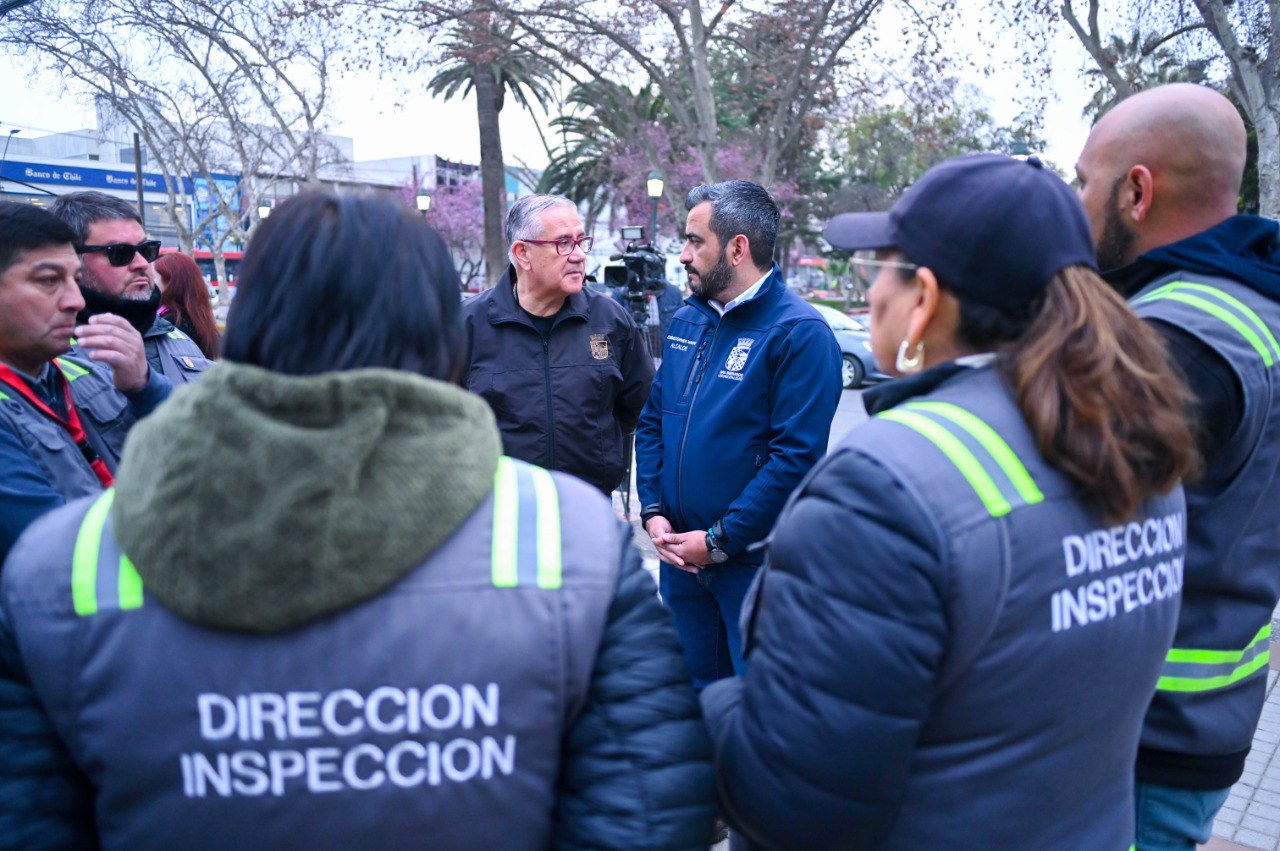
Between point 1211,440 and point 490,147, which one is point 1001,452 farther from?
point 490,147

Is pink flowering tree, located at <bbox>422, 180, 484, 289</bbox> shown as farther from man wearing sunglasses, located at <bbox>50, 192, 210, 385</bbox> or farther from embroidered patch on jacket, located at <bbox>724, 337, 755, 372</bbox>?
embroidered patch on jacket, located at <bbox>724, 337, 755, 372</bbox>

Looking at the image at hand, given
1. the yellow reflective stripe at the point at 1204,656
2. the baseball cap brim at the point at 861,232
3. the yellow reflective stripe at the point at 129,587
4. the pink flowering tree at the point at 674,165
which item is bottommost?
the yellow reflective stripe at the point at 1204,656

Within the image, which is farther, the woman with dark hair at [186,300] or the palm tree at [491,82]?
the palm tree at [491,82]

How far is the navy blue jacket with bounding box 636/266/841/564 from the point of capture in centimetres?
302

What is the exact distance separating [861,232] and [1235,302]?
2.74 ft

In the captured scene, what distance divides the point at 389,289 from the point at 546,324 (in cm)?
256

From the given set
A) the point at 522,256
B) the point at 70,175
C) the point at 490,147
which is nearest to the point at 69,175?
the point at 70,175

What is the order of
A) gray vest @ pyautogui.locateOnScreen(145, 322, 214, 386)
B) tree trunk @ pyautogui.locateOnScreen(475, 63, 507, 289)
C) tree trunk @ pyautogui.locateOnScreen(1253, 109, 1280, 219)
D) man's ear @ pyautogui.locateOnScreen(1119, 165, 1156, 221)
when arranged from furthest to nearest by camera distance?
tree trunk @ pyautogui.locateOnScreen(475, 63, 507, 289) < tree trunk @ pyautogui.locateOnScreen(1253, 109, 1280, 219) < gray vest @ pyautogui.locateOnScreen(145, 322, 214, 386) < man's ear @ pyautogui.locateOnScreen(1119, 165, 1156, 221)

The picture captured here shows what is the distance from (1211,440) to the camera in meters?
1.69

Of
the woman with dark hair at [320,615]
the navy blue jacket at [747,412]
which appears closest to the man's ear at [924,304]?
the woman with dark hair at [320,615]

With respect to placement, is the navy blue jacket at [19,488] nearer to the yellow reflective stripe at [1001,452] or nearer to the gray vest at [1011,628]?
the gray vest at [1011,628]

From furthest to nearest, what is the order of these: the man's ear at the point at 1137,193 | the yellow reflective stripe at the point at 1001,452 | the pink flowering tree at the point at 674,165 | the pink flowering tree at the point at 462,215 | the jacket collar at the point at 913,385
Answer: the pink flowering tree at the point at 462,215, the pink flowering tree at the point at 674,165, the man's ear at the point at 1137,193, the jacket collar at the point at 913,385, the yellow reflective stripe at the point at 1001,452

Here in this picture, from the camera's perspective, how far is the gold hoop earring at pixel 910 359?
4.71 feet

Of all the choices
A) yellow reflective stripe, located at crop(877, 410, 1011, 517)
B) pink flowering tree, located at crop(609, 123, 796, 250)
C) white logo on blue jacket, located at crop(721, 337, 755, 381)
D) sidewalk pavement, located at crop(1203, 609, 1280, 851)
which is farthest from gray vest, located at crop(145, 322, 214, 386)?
pink flowering tree, located at crop(609, 123, 796, 250)
